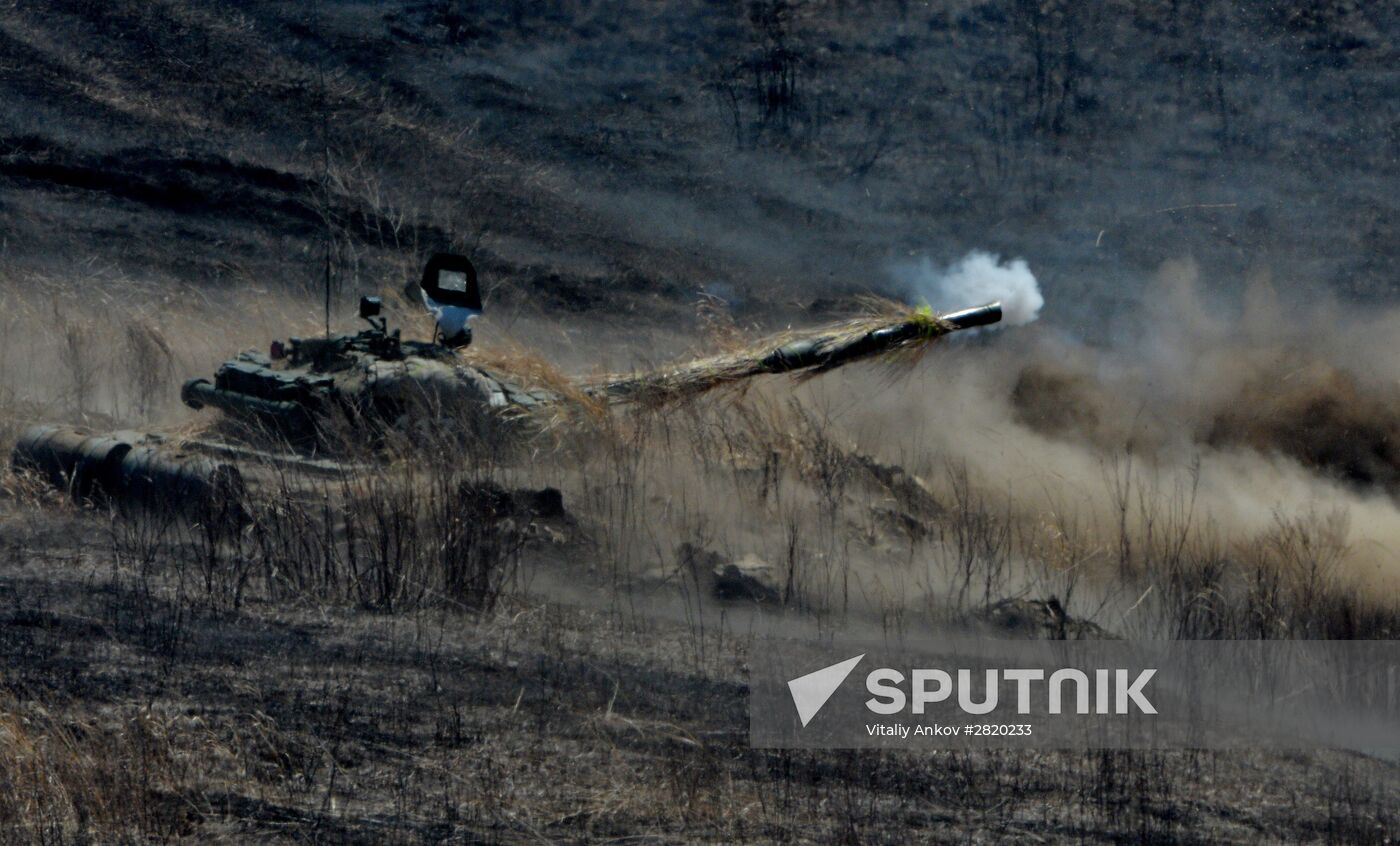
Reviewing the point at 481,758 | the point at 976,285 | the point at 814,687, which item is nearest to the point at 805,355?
the point at 976,285

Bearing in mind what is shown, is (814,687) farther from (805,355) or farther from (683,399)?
(683,399)

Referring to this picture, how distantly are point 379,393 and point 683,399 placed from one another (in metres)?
2.22

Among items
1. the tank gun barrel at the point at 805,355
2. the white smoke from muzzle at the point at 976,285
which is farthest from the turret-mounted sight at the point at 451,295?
the white smoke from muzzle at the point at 976,285

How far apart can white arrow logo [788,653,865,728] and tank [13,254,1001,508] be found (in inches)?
119

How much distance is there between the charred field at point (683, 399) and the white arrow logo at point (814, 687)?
351 millimetres

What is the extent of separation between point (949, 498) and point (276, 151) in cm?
1241

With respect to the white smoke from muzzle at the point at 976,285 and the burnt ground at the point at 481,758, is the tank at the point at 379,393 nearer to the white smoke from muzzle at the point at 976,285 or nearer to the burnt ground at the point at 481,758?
the white smoke from muzzle at the point at 976,285

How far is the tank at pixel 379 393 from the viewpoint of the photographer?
11203mm

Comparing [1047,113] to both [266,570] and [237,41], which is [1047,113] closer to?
[237,41]

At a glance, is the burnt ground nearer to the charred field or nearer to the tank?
the charred field

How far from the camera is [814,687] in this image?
8602 millimetres

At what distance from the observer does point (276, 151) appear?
848 inches

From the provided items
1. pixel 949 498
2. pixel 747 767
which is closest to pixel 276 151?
pixel 949 498

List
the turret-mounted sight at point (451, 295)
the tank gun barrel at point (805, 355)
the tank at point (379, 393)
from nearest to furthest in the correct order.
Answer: the tank gun barrel at point (805, 355) < the tank at point (379, 393) < the turret-mounted sight at point (451, 295)
